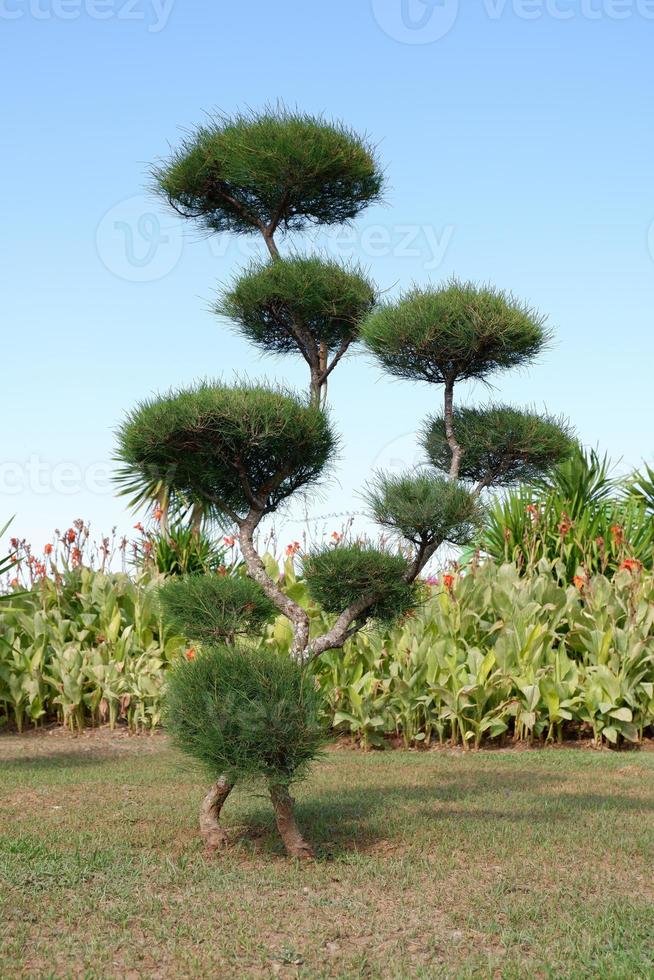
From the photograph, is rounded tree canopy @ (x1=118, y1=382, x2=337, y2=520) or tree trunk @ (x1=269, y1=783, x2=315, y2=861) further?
rounded tree canopy @ (x1=118, y1=382, x2=337, y2=520)

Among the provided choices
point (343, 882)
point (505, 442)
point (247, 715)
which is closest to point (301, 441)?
point (505, 442)

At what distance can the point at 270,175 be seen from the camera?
21.2 feet

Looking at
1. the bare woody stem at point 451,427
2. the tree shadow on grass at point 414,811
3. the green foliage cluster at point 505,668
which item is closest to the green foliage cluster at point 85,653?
the green foliage cluster at point 505,668

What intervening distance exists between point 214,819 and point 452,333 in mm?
3015

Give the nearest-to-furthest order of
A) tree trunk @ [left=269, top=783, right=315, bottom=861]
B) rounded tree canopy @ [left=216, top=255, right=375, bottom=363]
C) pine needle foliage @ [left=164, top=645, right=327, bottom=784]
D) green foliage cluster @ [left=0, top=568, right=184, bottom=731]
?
pine needle foliage @ [left=164, top=645, right=327, bottom=784] → tree trunk @ [left=269, top=783, right=315, bottom=861] → rounded tree canopy @ [left=216, top=255, right=375, bottom=363] → green foliage cluster @ [left=0, top=568, right=184, bottom=731]

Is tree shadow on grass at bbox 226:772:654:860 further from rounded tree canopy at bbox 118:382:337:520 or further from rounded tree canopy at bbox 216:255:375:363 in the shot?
rounded tree canopy at bbox 216:255:375:363

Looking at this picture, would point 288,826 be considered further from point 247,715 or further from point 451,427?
point 451,427

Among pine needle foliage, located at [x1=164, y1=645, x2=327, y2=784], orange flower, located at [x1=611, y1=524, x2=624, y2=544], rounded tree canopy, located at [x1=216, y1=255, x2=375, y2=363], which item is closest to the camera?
pine needle foliage, located at [x1=164, y1=645, x2=327, y2=784]

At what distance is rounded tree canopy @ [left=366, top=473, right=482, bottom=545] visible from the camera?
213 inches

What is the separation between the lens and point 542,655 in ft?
29.0

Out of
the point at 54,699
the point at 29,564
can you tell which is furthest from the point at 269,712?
the point at 29,564

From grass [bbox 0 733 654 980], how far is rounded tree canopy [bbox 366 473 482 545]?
1654 millimetres

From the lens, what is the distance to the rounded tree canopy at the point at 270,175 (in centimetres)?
646

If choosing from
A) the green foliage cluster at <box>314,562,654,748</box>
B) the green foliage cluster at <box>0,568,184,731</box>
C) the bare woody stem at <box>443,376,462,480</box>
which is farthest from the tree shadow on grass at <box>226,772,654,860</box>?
the green foliage cluster at <box>0,568,184,731</box>
